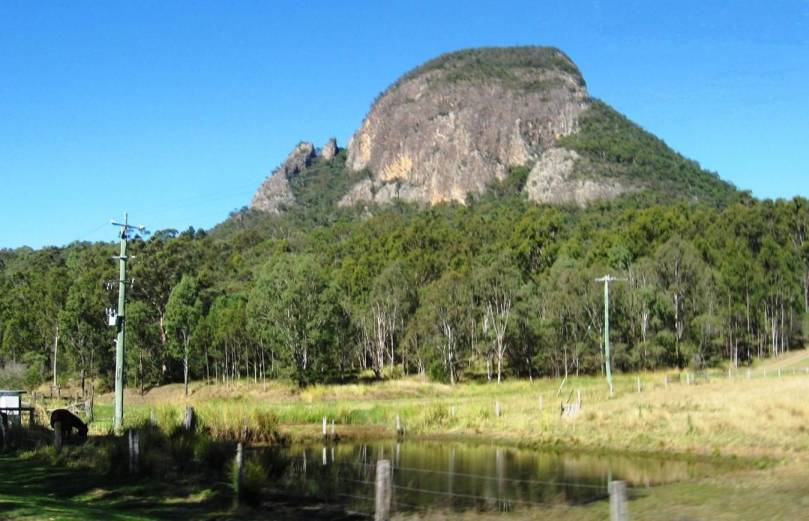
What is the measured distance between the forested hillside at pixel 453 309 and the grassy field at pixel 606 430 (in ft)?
38.1

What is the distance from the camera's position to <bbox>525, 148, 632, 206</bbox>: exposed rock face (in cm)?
16675

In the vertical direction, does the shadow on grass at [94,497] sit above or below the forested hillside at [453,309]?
below

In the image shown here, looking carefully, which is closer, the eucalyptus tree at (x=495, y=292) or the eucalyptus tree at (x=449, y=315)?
the eucalyptus tree at (x=449, y=315)

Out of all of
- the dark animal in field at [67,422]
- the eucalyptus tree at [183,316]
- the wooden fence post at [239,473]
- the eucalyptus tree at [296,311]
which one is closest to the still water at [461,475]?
the wooden fence post at [239,473]

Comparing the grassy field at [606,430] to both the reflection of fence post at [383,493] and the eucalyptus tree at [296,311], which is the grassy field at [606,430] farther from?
the eucalyptus tree at [296,311]

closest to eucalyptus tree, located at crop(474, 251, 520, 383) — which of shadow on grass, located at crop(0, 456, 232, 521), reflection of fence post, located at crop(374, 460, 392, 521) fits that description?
shadow on grass, located at crop(0, 456, 232, 521)

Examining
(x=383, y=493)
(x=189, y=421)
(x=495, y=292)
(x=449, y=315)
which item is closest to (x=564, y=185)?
(x=495, y=292)

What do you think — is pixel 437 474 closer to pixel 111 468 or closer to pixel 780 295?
pixel 111 468

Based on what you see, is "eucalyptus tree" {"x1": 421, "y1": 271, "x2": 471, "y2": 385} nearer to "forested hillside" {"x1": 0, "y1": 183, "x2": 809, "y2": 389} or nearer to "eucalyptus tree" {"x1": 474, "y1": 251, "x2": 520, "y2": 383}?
"forested hillside" {"x1": 0, "y1": 183, "x2": 809, "y2": 389}

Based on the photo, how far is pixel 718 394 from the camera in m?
36.9

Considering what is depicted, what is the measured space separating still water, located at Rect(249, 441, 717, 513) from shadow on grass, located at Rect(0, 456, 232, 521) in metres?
2.51

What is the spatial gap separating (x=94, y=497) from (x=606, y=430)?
19.9 metres

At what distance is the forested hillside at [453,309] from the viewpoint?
2670 inches

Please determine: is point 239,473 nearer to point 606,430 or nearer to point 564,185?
point 606,430
